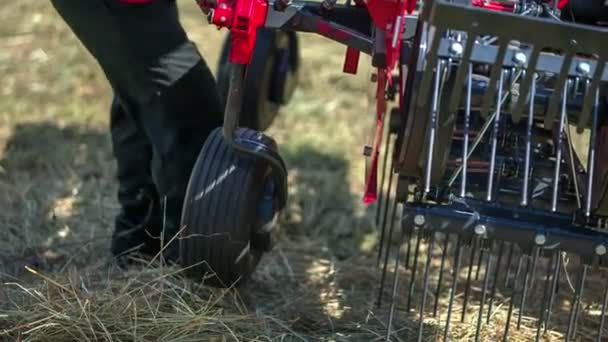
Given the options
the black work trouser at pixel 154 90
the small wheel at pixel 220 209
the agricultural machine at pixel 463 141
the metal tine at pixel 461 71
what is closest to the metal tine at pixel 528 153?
the agricultural machine at pixel 463 141

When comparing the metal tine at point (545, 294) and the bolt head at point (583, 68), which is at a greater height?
the bolt head at point (583, 68)

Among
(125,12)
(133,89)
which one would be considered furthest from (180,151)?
(125,12)

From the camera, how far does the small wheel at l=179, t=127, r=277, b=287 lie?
2.15 metres

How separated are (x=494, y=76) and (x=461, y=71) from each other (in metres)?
0.05

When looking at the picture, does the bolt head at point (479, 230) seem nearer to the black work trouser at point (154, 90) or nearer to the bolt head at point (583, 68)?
the bolt head at point (583, 68)

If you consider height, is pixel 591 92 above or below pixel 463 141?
above

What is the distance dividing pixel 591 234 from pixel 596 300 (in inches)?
32.7

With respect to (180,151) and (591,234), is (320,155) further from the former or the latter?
(591,234)

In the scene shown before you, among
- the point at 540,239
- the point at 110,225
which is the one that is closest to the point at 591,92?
the point at 540,239

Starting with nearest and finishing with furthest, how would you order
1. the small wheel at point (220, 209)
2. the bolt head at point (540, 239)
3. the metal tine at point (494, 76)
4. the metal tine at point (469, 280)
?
the metal tine at point (494, 76), the bolt head at point (540, 239), the metal tine at point (469, 280), the small wheel at point (220, 209)

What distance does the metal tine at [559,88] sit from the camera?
69.0 inches

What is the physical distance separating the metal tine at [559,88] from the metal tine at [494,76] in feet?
0.31

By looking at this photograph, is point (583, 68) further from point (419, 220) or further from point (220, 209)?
point (220, 209)

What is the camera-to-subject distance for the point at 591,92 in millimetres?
1777
